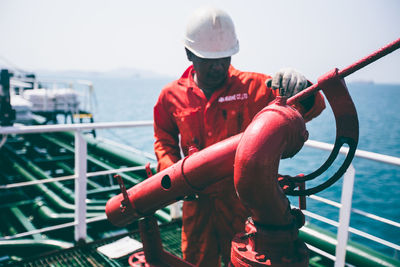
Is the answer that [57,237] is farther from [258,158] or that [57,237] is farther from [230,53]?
[258,158]

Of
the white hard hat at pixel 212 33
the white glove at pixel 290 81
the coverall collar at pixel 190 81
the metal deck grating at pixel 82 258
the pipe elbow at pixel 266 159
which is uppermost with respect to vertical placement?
the white hard hat at pixel 212 33

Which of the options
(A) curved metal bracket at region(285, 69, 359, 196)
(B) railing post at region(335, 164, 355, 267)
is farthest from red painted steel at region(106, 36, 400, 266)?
(B) railing post at region(335, 164, 355, 267)

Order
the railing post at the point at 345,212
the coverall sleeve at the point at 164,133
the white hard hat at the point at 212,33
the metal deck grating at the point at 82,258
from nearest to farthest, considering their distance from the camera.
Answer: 1. the white hard hat at the point at 212,33
2. the coverall sleeve at the point at 164,133
3. the railing post at the point at 345,212
4. the metal deck grating at the point at 82,258

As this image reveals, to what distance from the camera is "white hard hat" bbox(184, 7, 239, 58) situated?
1.56 m

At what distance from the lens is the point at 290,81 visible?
1.18m

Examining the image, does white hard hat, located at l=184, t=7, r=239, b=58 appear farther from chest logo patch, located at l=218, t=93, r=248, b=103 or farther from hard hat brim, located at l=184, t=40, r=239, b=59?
chest logo patch, located at l=218, t=93, r=248, b=103

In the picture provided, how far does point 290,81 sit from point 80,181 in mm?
2256

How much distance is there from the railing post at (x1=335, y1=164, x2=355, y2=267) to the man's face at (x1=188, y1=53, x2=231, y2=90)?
0.97 m

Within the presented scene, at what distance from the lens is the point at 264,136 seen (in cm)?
86

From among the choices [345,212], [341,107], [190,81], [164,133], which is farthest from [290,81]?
[345,212]

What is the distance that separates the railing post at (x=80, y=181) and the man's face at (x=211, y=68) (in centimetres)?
152

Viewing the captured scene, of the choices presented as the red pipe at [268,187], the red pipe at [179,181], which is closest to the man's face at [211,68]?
the red pipe at [179,181]

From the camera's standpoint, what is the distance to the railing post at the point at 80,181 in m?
2.89

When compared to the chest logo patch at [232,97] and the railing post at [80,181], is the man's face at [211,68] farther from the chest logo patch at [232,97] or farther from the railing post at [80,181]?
the railing post at [80,181]
